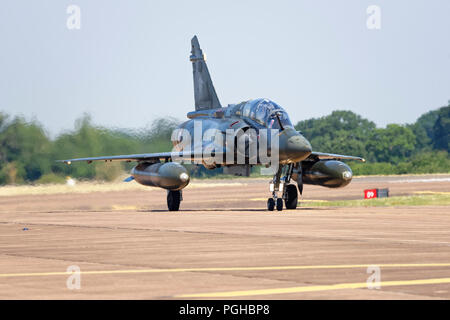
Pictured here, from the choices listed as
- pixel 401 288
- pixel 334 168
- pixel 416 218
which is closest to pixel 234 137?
pixel 334 168

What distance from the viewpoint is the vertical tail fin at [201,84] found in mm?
35188

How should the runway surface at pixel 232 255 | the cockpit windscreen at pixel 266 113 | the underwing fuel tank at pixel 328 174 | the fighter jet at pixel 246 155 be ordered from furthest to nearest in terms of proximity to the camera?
1. the underwing fuel tank at pixel 328 174
2. the cockpit windscreen at pixel 266 113
3. the fighter jet at pixel 246 155
4. the runway surface at pixel 232 255

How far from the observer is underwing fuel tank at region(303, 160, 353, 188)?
3077 centimetres

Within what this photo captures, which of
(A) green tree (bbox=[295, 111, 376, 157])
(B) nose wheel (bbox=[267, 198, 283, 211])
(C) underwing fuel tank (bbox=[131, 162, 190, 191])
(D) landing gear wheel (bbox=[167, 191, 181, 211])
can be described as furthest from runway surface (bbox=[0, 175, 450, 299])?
(A) green tree (bbox=[295, 111, 376, 157])

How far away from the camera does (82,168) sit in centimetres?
4284

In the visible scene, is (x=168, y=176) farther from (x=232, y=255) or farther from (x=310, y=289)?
(x=310, y=289)

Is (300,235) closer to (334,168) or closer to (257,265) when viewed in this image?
(257,265)

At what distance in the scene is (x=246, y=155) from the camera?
96.2ft

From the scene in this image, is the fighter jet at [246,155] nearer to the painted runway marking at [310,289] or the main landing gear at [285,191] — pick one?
the main landing gear at [285,191]

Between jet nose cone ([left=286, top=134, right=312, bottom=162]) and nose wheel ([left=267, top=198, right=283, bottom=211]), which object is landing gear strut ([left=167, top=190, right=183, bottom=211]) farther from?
jet nose cone ([left=286, top=134, right=312, bottom=162])

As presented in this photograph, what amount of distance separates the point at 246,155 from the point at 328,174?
3362mm

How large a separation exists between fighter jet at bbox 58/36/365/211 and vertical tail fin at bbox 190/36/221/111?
0.77 m

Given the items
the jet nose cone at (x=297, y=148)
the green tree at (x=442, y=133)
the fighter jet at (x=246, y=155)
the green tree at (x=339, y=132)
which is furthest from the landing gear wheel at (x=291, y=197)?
the green tree at (x=442, y=133)
